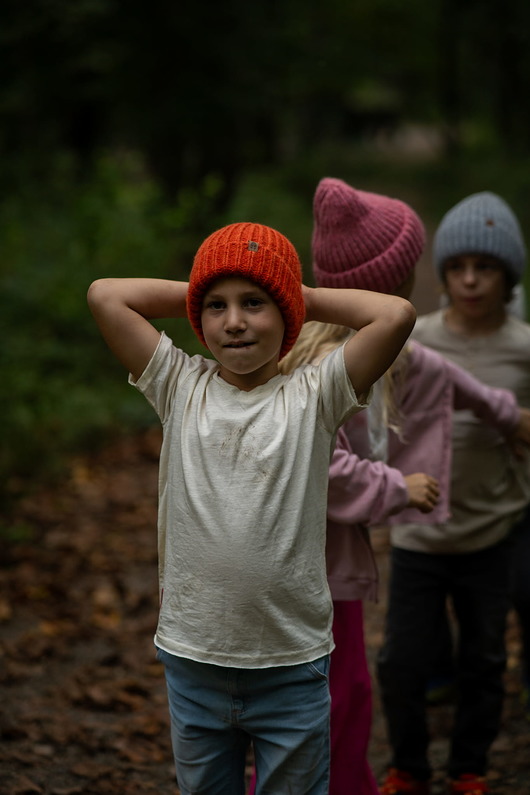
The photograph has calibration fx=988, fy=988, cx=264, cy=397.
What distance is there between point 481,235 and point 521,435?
801mm

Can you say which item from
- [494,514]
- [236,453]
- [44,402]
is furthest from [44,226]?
[236,453]

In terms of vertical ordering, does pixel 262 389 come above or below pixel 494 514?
above

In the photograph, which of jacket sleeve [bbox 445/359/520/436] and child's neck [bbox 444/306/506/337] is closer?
jacket sleeve [bbox 445/359/520/436]

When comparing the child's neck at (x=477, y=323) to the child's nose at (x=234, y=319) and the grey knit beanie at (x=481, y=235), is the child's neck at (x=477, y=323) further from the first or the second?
the child's nose at (x=234, y=319)

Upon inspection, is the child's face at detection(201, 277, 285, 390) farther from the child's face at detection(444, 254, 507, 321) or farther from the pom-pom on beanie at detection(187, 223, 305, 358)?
the child's face at detection(444, 254, 507, 321)

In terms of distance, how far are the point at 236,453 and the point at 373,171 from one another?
37.8m

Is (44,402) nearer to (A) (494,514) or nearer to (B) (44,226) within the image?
(A) (494,514)

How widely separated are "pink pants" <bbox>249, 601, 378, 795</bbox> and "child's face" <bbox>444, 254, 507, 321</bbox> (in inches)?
53.3

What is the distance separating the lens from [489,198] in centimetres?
405

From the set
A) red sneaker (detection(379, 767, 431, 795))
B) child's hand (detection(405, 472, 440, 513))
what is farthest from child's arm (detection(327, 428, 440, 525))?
red sneaker (detection(379, 767, 431, 795))

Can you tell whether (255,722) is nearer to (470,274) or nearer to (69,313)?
(470,274)

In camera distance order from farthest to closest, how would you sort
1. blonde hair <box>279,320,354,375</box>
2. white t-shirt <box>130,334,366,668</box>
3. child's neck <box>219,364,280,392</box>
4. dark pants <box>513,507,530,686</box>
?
dark pants <box>513,507,530,686</box> < blonde hair <box>279,320,354,375</box> < child's neck <box>219,364,280,392</box> < white t-shirt <box>130,334,366,668</box>

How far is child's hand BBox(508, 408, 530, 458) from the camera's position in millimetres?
3670

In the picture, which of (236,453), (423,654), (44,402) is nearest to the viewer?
(236,453)
